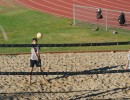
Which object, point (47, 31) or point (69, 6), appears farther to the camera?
point (69, 6)

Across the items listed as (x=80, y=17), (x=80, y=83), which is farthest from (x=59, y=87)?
(x=80, y=17)

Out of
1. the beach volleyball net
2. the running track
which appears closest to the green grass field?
the beach volleyball net

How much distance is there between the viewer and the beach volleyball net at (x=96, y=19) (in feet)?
79.9

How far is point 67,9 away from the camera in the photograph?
1154 inches

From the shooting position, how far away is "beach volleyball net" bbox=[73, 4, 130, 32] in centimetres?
2434

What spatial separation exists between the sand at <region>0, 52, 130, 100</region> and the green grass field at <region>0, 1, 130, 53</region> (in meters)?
1.78

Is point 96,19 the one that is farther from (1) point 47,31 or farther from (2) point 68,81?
(2) point 68,81

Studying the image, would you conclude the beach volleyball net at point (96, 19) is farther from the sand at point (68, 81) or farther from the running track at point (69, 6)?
the sand at point (68, 81)

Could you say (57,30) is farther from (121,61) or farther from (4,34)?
(121,61)

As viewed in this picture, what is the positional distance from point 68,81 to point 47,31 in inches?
390

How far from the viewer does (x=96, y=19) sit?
84.8 feet

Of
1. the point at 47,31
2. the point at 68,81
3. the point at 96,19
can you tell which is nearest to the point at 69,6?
the point at 96,19

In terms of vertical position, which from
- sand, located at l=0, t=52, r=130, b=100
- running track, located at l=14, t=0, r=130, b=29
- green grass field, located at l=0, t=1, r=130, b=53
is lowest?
sand, located at l=0, t=52, r=130, b=100

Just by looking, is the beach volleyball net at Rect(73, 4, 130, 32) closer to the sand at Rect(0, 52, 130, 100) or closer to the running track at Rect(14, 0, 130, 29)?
the running track at Rect(14, 0, 130, 29)
